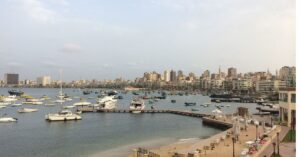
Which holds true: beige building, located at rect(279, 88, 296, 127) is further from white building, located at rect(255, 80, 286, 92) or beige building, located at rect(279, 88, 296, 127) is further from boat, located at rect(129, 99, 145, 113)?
white building, located at rect(255, 80, 286, 92)

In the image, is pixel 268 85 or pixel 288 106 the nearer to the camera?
pixel 288 106

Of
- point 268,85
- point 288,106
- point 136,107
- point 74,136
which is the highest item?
point 268,85

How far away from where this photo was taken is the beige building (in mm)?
28417

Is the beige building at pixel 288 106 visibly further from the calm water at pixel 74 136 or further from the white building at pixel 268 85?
the white building at pixel 268 85

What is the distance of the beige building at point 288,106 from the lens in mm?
28417

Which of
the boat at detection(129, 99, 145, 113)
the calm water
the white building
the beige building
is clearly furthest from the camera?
the white building

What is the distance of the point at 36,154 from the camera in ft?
81.7

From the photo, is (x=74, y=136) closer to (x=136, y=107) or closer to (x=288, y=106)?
(x=288, y=106)

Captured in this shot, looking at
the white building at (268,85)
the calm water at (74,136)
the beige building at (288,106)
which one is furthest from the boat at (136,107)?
the white building at (268,85)

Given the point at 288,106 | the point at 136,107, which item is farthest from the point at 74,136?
the point at 136,107

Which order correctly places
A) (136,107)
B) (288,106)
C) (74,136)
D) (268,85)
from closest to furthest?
1. (288,106)
2. (74,136)
3. (136,107)
4. (268,85)

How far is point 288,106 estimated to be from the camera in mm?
29078

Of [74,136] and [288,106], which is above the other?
[288,106]

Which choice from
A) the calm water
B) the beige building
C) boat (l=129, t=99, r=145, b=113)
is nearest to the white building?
boat (l=129, t=99, r=145, b=113)
